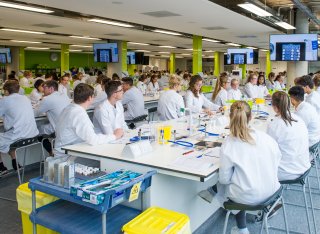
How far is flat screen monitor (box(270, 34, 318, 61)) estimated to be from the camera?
7.55m

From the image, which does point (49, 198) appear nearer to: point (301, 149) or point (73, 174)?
point (73, 174)

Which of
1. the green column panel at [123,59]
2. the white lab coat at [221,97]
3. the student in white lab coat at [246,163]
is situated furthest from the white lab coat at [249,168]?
the green column panel at [123,59]

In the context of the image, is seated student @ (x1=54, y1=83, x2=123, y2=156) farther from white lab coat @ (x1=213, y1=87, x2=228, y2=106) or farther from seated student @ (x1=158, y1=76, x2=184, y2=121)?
white lab coat @ (x1=213, y1=87, x2=228, y2=106)

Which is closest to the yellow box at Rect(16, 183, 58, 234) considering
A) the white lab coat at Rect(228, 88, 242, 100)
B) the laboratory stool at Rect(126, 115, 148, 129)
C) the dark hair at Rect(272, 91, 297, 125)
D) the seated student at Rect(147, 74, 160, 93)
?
the dark hair at Rect(272, 91, 297, 125)

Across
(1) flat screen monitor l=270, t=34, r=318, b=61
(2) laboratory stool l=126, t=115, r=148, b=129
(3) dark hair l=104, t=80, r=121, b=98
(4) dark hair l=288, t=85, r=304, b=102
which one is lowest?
(2) laboratory stool l=126, t=115, r=148, b=129

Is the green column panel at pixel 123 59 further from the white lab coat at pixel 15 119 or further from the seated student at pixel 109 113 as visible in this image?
the seated student at pixel 109 113

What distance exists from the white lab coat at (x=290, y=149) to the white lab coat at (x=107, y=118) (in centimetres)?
164

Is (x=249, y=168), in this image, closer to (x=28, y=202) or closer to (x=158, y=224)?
(x=158, y=224)

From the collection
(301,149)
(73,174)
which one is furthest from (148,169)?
(301,149)

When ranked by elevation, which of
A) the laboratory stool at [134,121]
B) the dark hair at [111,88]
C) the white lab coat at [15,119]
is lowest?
the laboratory stool at [134,121]

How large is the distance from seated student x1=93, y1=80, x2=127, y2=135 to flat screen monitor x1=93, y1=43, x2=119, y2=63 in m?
8.04

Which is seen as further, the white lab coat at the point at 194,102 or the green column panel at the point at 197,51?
the green column panel at the point at 197,51

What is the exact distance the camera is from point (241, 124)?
2090 millimetres

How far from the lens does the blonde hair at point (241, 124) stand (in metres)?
2.05
